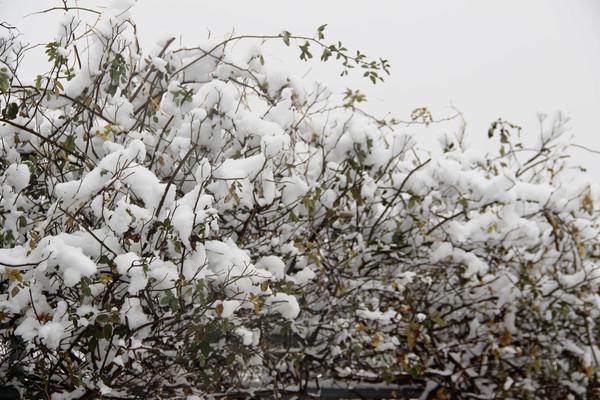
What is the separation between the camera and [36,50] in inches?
106

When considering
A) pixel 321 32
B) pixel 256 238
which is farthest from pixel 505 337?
pixel 321 32

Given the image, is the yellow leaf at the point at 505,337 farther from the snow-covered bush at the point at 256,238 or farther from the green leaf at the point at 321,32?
the green leaf at the point at 321,32

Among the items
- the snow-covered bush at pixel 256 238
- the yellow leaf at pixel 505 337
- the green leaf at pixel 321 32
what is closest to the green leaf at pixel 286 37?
the snow-covered bush at pixel 256 238

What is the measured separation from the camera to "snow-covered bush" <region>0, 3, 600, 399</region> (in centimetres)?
223

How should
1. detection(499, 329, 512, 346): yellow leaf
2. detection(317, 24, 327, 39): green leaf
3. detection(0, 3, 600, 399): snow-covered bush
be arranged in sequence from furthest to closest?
detection(499, 329, 512, 346): yellow leaf → detection(317, 24, 327, 39): green leaf → detection(0, 3, 600, 399): snow-covered bush

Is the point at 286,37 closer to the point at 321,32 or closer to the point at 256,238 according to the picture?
the point at 321,32

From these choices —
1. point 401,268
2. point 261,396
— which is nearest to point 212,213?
point 261,396

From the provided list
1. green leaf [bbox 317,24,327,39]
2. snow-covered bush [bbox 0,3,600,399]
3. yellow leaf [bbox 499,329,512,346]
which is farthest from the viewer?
yellow leaf [bbox 499,329,512,346]

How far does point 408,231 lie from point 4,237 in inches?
98.2

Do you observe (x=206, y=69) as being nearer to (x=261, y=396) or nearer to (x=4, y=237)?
(x=4, y=237)

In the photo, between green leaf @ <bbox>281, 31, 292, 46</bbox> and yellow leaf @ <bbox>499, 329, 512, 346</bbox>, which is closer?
green leaf @ <bbox>281, 31, 292, 46</bbox>

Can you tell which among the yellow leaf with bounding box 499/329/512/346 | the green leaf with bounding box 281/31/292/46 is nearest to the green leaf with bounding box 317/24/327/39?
the green leaf with bounding box 281/31/292/46

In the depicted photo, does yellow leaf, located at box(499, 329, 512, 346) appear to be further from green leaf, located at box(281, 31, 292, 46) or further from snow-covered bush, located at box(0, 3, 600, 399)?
green leaf, located at box(281, 31, 292, 46)

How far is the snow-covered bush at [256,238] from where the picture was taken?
223cm
